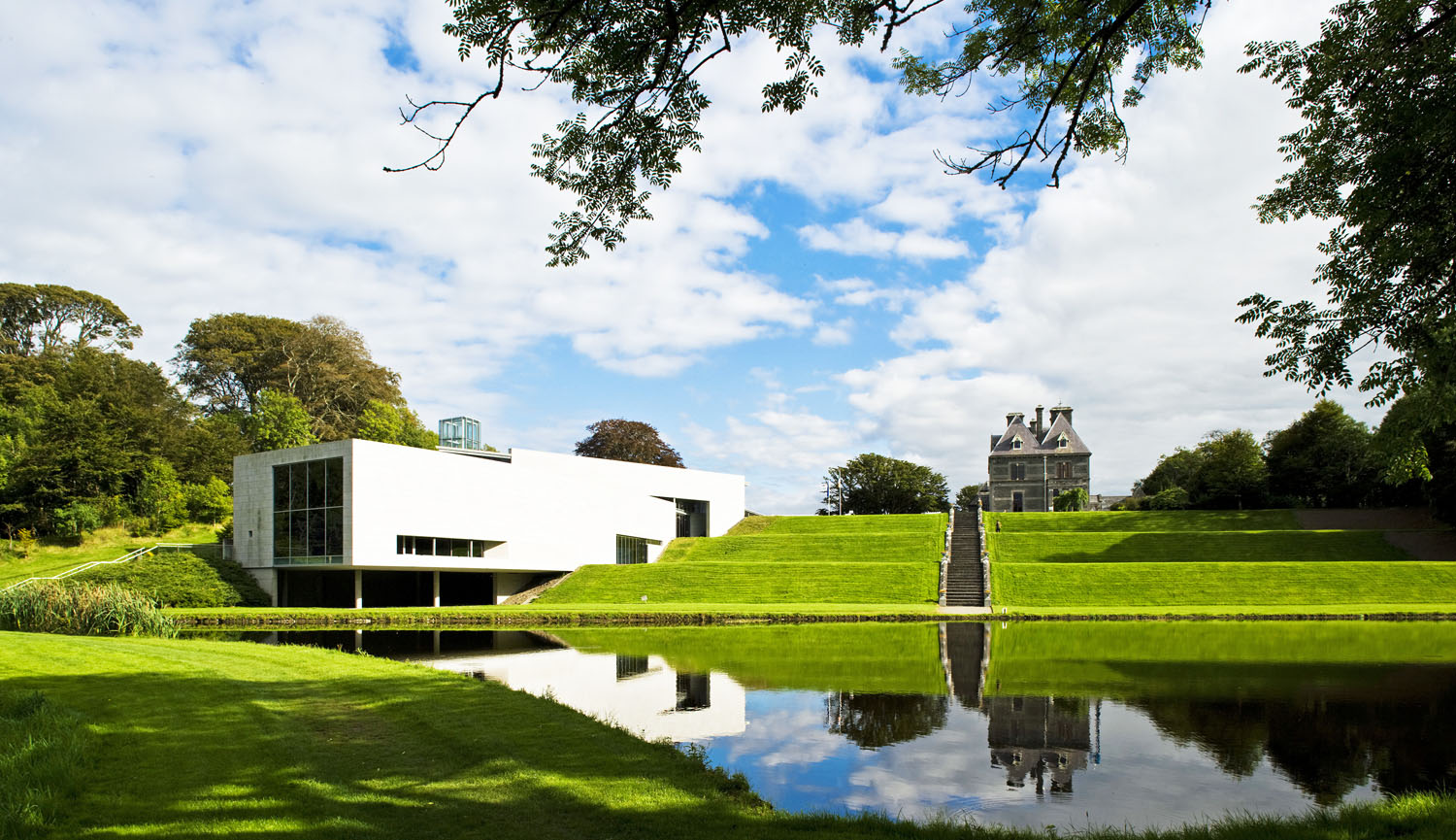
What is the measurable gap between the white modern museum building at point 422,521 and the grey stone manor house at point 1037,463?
127ft

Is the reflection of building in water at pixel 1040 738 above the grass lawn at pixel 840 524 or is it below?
below

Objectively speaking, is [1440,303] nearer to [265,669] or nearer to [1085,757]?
[1085,757]

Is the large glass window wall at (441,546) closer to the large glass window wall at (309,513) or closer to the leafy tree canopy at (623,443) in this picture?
the large glass window wall at (309,513)

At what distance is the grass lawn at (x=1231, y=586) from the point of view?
93.2 ft

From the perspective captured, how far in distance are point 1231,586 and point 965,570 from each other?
31.7 feet

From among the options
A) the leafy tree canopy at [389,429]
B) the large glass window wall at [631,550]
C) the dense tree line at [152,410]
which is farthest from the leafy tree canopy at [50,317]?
the large glass window wall at [631,550]

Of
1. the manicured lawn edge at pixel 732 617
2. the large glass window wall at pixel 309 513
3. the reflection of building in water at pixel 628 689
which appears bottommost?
the manicured lawn edge at pixel 732 617

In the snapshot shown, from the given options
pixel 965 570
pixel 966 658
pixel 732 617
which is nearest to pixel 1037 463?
pixel 965 570

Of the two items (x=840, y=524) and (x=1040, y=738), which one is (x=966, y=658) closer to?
(x=1040, y=738)

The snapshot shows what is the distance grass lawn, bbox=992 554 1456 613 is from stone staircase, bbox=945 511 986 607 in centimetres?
74

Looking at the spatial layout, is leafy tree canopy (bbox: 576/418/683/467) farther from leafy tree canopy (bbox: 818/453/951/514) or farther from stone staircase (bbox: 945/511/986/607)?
stone staircase (bbox: 945/511/986/607)

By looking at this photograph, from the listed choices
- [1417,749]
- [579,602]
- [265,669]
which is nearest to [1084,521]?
[579,602]

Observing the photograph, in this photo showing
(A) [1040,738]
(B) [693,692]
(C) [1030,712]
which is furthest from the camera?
(B) [693,692]

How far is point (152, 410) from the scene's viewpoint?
48438 millimetres
